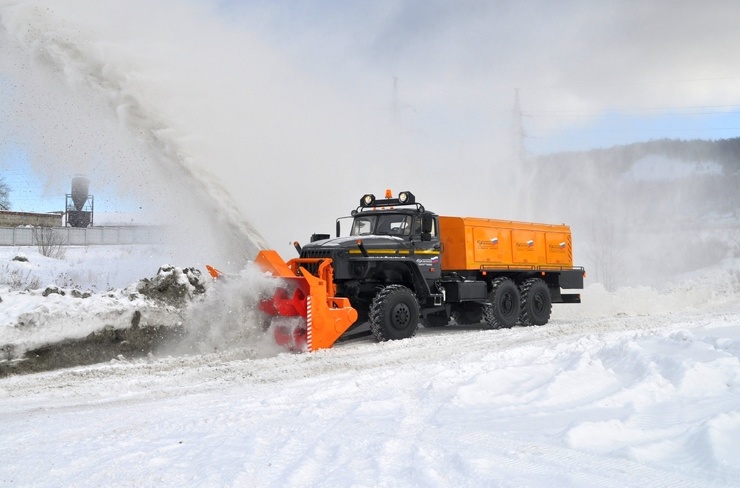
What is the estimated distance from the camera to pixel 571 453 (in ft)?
15.1

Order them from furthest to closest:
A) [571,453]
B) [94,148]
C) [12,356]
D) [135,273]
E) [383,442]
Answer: [135,273]
[94,148]
[12,356]
[383,442]
[571,453]

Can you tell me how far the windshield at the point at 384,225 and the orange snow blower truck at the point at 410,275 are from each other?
22 millimetres

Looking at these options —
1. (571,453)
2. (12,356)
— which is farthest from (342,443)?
(12,356)

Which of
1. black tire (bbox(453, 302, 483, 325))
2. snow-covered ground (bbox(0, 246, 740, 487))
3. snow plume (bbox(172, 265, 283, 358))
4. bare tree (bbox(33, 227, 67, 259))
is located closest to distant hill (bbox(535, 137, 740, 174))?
black tire (bbox(453, 302, 483, 325))

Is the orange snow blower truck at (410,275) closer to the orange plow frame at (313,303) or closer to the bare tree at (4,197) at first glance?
the orange plow frame at (313,303)

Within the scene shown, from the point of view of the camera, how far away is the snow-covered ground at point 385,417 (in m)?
4.36

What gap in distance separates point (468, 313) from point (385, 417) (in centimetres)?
999

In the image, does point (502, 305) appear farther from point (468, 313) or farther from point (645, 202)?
point (645, 202)

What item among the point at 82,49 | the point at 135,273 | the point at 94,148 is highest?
the point at 82,49

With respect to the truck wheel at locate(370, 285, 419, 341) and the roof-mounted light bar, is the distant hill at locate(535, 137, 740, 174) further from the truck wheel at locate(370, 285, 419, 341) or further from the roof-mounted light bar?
the truck wheel at locate(370, 285, 419, 341)

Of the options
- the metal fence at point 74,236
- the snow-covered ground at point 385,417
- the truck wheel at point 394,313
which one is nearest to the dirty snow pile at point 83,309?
the snow-covered ground at point 385,417

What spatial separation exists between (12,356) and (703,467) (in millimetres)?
9588

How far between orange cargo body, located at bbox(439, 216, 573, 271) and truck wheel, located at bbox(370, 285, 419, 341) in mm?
2442

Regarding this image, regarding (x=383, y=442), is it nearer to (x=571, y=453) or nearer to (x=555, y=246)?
(x=571, y=453)
